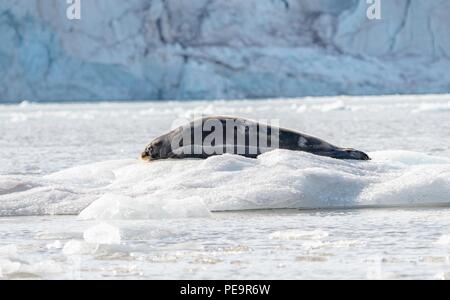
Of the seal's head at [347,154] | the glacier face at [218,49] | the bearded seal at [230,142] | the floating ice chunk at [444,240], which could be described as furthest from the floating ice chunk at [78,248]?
the glacier face at [218,49]

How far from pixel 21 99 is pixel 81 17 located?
354cm

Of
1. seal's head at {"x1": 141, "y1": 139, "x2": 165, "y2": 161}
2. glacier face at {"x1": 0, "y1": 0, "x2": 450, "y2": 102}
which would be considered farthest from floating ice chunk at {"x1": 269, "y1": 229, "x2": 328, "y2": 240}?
glacier face at {"x1": 0, "y1": 0, "x2": 450, "y2": 102}

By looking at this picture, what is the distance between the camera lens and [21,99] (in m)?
33.2

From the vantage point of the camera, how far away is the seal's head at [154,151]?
785 cm

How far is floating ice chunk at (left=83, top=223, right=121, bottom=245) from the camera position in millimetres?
4859

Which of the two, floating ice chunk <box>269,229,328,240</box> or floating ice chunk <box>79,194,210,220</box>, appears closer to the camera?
floating ice chunk <box>269,229,328,240</box>

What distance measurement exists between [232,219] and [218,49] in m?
28.8

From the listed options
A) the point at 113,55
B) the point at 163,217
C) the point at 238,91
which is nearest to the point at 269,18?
the point at 238,91

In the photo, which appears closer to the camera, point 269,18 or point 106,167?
point 106,167

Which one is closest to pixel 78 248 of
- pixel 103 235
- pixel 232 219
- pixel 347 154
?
pixel 103 235

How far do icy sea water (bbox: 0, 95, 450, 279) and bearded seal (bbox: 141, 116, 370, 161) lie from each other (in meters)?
0.27

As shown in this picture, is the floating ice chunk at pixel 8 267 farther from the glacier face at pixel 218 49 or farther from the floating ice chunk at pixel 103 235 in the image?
the glacier face at pixel 218 49

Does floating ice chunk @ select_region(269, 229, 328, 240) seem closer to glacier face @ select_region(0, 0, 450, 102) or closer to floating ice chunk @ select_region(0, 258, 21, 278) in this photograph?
floating ice chunk @ select_region(0, 258, 21, 278)
